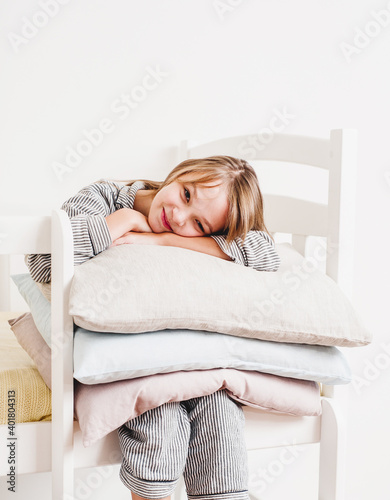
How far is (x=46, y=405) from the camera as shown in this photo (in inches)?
34.2

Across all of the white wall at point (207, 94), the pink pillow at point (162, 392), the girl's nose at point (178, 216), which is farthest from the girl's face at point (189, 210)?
the white wall at point (207, 94)

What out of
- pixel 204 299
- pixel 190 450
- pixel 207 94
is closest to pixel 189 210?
pixel 204 299

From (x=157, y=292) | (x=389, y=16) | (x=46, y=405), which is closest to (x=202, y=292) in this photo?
(x=157, y=292)

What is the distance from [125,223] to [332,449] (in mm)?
510

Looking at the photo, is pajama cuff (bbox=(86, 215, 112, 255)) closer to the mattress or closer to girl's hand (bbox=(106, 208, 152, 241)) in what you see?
girl's hand (bbox=(106, 208, 152, 241))

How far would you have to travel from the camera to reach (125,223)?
104 cm

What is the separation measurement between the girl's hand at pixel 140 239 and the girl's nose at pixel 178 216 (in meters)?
0.04

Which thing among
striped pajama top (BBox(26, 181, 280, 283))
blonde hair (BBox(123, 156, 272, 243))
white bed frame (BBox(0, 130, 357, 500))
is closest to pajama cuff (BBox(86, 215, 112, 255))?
striped pajama top (BBox(26, 181, 280, 283))

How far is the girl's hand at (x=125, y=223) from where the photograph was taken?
1014 millimetres

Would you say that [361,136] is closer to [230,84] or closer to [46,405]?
[230,84]

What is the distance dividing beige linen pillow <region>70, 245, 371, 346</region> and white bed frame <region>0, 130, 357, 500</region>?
0.06m

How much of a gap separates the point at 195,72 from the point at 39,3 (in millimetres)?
399

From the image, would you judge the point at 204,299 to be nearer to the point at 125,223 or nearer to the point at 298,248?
the point at 125,223

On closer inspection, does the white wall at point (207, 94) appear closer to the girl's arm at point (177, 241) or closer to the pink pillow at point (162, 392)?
the girl's arm at point (177, 241)
